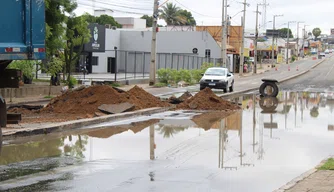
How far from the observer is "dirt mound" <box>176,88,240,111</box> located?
24.5m

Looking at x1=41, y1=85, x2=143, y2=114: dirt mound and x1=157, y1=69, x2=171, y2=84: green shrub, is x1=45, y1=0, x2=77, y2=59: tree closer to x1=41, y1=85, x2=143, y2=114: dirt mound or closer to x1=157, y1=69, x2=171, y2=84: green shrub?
x1=41, y1=85, x2=143, y2=114: dirt mound

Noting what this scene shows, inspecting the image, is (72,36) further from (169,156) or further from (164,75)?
(169,156)

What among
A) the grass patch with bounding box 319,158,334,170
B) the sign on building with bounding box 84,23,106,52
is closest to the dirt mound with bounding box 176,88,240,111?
the grass patch with bounding box 319,158,334,170

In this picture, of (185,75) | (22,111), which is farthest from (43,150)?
(185,75)

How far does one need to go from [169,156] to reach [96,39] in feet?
167

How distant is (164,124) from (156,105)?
5.34 meters

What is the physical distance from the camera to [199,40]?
74.0 metres

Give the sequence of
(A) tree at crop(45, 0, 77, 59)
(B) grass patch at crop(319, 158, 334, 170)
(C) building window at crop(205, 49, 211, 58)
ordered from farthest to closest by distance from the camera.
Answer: (C) building window at crop(205, 49, 211, 58) → (A) tree at crop(45, 0, 77, 59) → (B) grass patch at crop(319, 158, 334, 170)

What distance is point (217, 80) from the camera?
120 feet

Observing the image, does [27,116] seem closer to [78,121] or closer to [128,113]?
[78,121]

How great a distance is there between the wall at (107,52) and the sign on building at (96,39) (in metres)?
3.34

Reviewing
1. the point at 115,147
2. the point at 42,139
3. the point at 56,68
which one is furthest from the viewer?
the point at 56,68

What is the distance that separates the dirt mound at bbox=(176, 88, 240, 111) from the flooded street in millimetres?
4374

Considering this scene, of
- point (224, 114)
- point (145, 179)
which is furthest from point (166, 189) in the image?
point (224, 114)
